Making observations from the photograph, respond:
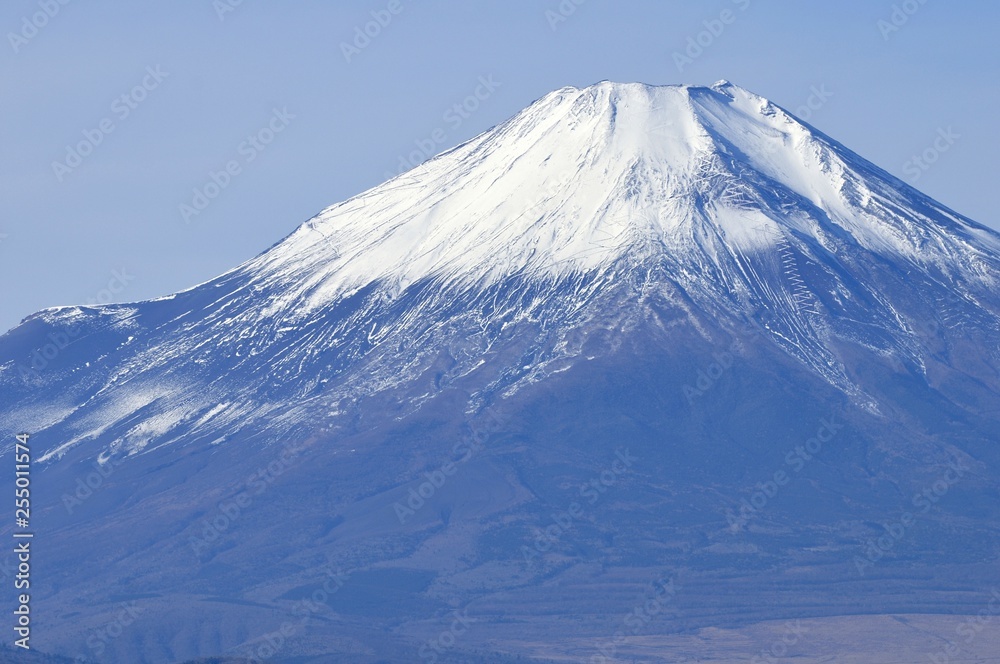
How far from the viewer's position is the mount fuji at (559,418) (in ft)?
418

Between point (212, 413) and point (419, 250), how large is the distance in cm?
2181

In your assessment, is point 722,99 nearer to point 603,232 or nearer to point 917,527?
point 603,232

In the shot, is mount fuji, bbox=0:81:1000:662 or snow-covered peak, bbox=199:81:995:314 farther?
snow-covered peak, bbox=199:81:995:314

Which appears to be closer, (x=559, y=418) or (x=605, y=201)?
(x=559, y=418)

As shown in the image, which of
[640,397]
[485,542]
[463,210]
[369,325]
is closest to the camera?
[485,542]

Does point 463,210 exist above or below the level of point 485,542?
above

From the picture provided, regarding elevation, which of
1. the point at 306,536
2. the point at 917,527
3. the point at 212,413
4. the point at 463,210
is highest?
the point at 463,210

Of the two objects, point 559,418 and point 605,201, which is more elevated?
point 605,201

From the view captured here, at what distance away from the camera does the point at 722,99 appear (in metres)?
182

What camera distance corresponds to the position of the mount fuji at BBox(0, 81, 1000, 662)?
12744 centimetres

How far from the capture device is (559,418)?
493 feet

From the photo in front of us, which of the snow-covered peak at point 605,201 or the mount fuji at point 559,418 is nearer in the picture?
the mount fuji at point 559,418

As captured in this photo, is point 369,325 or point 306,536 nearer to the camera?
point 306,536

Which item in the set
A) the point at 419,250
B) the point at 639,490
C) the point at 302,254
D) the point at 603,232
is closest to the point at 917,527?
the point at 639,490
